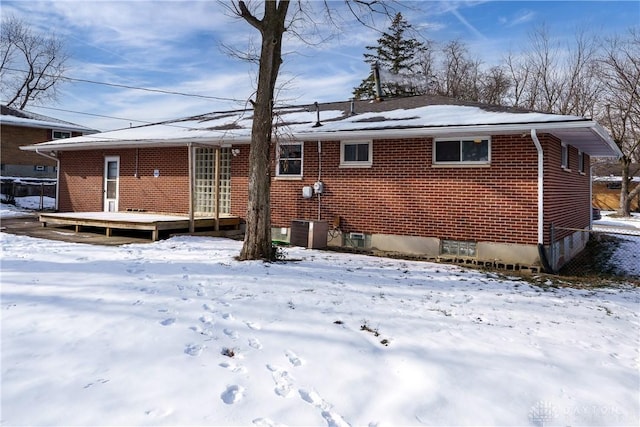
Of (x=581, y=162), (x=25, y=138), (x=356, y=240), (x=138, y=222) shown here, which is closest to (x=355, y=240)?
(x=356, y=240)

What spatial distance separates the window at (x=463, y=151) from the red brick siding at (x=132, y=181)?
7.87 m

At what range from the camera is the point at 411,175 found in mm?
9906

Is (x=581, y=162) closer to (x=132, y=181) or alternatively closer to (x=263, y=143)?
(x=263, y=143)

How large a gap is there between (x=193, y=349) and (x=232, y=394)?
2.69 ft

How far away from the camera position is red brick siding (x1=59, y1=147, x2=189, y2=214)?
13.4m

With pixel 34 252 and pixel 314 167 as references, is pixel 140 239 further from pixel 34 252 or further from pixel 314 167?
pixel 314 167

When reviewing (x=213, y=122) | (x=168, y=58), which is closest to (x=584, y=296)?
(x=213, y=122)

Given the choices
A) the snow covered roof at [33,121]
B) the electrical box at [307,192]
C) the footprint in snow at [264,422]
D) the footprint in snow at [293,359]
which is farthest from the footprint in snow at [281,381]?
the snow covered roof at [33,121]

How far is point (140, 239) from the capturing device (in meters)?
11.0

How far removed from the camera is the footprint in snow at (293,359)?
340cm

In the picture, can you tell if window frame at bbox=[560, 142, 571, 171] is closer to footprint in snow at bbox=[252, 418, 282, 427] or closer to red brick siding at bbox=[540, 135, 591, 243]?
red brick siding at bbox=[540, 135, 591, 243]

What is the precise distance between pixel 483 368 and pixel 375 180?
7.21m

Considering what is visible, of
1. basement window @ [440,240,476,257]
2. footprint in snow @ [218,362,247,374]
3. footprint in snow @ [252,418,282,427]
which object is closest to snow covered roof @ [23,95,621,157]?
basement window @ [440,240,476,257]

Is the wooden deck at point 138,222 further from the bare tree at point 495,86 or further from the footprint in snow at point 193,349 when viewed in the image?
the bare tree at point 495,86
